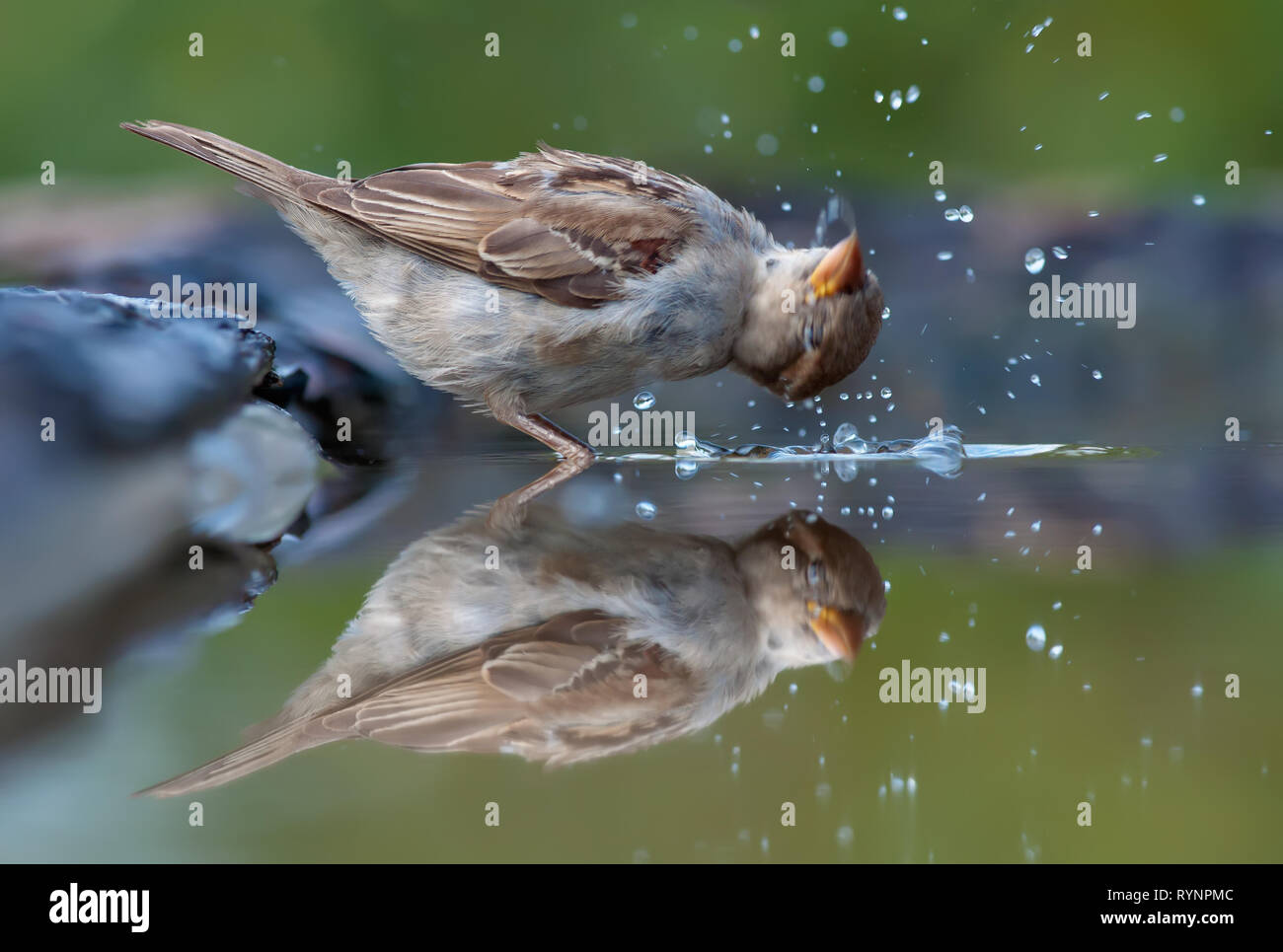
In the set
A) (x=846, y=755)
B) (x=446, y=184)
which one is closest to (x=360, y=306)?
(x=446, y=184)

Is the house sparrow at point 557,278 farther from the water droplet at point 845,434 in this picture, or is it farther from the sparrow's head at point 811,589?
the sparrow's head at point 811,589

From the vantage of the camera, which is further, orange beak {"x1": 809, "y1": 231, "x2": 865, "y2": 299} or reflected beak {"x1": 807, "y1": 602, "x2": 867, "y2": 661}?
orange beak {"x1": 809, "y1": 231, "x2": 865, "y2": 299}

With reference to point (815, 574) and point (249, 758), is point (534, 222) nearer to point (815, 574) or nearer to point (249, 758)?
point (815, 574)

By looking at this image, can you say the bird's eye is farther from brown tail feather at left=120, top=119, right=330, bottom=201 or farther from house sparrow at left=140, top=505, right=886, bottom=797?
brown tail feather at left=120, top=119, right=330, bottom=201

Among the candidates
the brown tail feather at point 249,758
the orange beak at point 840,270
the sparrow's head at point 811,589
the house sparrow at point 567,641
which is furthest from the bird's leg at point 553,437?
the brown tail feather at point 249,758

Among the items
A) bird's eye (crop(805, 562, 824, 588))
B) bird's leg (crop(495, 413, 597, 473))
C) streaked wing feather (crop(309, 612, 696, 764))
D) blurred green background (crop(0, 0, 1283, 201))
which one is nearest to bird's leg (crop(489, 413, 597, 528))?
bird's leg (crop(495, 413, 597, 473))

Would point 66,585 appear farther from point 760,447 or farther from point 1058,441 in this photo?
point 1058,441
